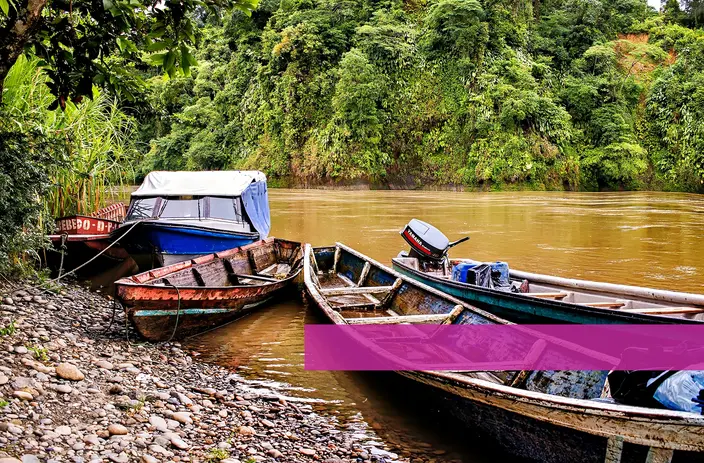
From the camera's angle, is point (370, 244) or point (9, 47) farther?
point (370, 244)

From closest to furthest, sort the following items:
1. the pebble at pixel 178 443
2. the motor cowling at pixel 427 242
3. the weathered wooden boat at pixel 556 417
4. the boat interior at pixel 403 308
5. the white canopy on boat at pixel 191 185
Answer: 1. the weathered wooden boat at pixel 556 417
2. the pebble at pixel 178 443
3. the boat interior at pixel 403 308
4. the motor cowling at pixel 427 242
5. the white canopy on boat at pixel 191 185

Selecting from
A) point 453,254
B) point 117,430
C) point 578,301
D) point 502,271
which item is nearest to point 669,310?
point 578,301

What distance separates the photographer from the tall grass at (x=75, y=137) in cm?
699

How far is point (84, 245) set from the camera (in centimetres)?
984

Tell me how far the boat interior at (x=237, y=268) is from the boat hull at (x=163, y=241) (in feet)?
2.27

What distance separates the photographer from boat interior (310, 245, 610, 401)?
4.50m

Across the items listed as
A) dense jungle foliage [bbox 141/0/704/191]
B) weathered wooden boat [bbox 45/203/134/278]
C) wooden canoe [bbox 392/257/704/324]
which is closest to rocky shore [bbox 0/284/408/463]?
wooden canoe [bbox 392/257/704/324]

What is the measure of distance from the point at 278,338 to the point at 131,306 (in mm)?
1975

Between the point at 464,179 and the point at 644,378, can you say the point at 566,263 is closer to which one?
the point at 644,378

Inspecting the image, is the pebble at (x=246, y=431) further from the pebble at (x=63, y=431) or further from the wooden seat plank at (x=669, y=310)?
the wooden seat plank at (x=669, y=310)

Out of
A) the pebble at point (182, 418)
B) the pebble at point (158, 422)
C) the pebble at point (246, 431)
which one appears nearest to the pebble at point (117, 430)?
the pebble at point (158, 422)

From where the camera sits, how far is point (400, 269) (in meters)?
8.83

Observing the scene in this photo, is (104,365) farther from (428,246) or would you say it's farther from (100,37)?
(428,246)

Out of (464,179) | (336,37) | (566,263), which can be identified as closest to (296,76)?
(336,37)
